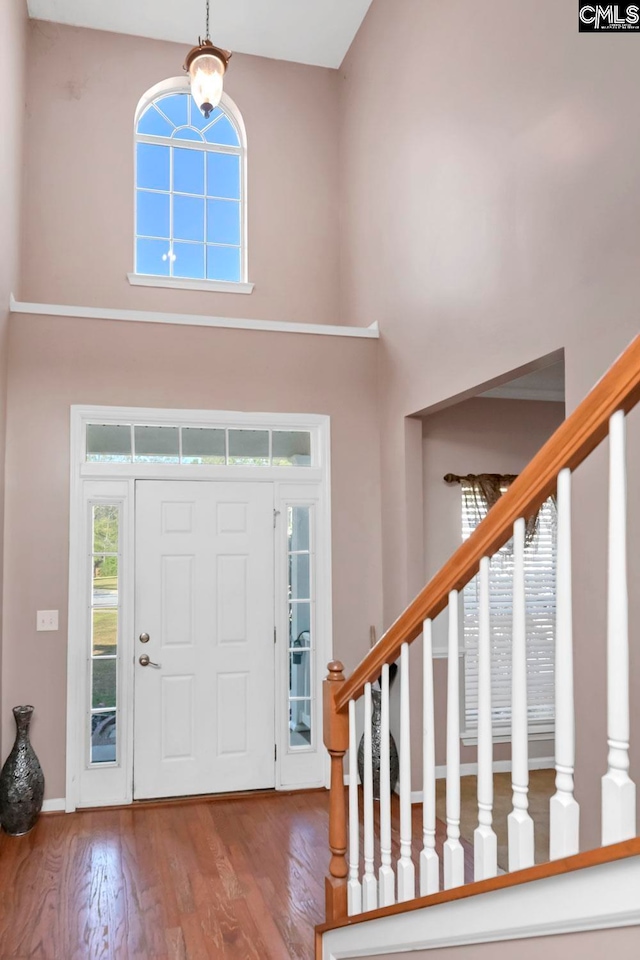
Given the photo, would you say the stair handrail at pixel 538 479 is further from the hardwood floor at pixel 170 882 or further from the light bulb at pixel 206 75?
the light bulb at pixel 206 75

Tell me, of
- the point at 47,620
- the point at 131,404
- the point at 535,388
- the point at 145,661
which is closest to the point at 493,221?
the point at 535,388

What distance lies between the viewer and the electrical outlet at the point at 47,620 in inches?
173

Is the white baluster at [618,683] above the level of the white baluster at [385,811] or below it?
above

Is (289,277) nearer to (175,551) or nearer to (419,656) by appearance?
(175,551)

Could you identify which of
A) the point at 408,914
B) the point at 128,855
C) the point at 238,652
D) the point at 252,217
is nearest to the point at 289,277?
the point at 252,217

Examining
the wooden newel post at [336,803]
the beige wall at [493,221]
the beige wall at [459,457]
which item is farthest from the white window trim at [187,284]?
the wooden newel post at [336,803]

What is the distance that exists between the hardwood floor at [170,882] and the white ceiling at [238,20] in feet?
18.0

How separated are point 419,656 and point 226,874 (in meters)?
1.55

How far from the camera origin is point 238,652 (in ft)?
15.5

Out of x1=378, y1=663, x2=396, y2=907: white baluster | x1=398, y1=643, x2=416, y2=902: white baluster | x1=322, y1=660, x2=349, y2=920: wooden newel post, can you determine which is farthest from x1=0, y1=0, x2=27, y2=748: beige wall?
x1=398, y1=643, x2=416, y2=902: white baluster

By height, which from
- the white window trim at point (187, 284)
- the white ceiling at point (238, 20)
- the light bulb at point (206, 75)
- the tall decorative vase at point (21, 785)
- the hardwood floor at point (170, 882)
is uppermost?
the white ceiling at point (238, 20)

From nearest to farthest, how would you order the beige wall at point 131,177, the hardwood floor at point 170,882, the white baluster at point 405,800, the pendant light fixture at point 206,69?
1. the white baluster at point 405,800
2. the hardwood floor at point 170,882
3. the pendant light fixture at point 206,69
4. the beige wall at point 131,177

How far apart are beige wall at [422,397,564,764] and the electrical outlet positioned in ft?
7.90

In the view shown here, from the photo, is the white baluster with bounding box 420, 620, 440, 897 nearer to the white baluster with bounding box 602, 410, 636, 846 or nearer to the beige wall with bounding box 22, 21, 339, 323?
the white baluster with bounding box 602, 410, 636, 846
